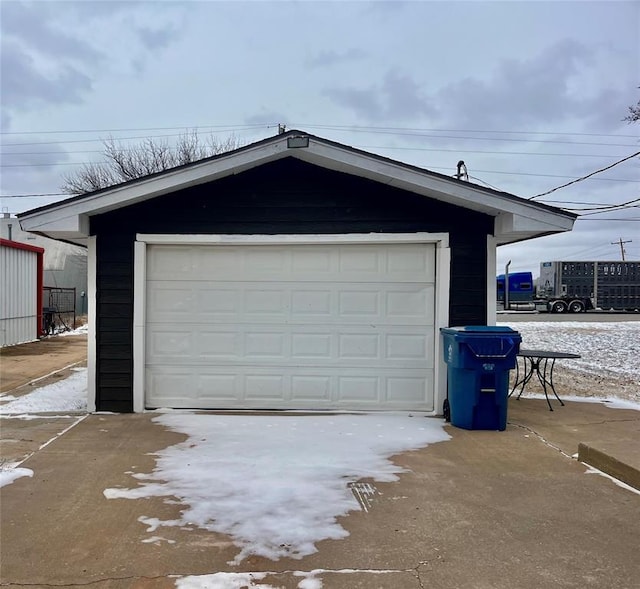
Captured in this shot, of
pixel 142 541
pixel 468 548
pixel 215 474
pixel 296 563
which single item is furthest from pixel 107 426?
pixel 468 548

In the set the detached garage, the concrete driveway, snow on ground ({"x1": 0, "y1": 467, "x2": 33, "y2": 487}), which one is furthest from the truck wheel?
snow on ground ({"x1": 0, "y1": 467, "x2": 33, "y2": 487})

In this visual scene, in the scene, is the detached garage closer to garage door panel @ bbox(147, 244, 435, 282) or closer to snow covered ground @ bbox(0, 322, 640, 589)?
garage door panel @ bbox(147, 244, 435, 282)

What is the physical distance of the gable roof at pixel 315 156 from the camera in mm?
6195

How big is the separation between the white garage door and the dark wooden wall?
0.28 meters

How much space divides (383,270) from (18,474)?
4.49 meters

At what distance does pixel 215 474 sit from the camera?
4438 millimetres

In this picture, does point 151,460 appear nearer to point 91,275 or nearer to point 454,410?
point 91,275

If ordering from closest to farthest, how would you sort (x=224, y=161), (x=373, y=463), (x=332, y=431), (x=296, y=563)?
(x=296, y=563) → (x=373, y=463) → (x=332, y=431) → (x=224, y=161)

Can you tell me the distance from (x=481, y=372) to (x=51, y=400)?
586 cm

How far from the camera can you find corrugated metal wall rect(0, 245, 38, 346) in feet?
46.5

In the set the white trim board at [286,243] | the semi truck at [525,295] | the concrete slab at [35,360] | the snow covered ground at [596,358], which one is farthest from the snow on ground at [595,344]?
the concrete slab at [35,360]

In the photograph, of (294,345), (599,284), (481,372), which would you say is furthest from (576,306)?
(294,345)

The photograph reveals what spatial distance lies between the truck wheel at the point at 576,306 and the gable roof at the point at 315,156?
88.4ft

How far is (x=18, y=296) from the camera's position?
15.0m
